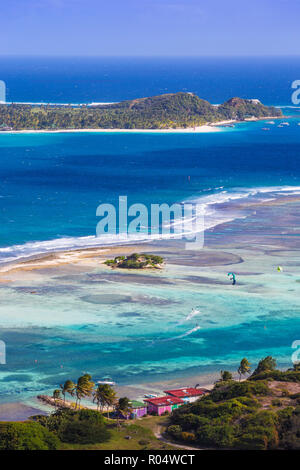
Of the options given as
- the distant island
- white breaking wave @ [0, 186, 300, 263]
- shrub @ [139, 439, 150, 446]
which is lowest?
shrub @ [139, 439, 150, 446]

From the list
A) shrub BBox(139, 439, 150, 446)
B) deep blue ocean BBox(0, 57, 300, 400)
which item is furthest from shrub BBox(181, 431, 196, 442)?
deep blue ocean BBox(0, 57, 300, 400)

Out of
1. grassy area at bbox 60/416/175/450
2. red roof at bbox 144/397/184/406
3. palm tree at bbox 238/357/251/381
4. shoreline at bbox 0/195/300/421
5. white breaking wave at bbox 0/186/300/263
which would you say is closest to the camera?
grassy area at bbox 60/416/175/450

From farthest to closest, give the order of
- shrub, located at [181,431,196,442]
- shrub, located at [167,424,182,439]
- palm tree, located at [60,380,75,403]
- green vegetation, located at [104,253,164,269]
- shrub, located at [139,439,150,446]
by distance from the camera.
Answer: green vegetation, located at [104,253,164,269] < palm tree, located at [60,380,75,403] < shrub, located at [167,424,182,439] < shrub, located at [181,431,196,442] < shrub, located at [139,439,150,446]

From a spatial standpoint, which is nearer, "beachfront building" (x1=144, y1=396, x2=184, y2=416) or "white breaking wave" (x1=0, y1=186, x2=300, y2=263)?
"beachfront building" (x1=144, y1=396, x2=184, y2=416)

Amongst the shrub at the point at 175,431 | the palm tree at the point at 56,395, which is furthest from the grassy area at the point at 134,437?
the palm tree at the point at 56,395

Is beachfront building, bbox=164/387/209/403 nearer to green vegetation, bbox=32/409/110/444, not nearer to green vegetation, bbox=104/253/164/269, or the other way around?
green vegetation, bbox=32/409/110/444

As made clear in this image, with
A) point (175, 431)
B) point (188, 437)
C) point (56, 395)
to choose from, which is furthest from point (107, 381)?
point (188, 437)
